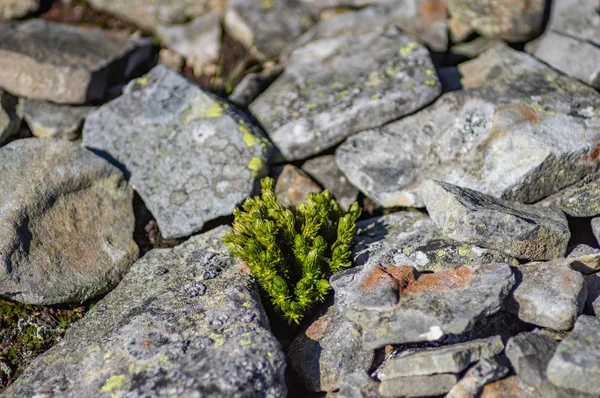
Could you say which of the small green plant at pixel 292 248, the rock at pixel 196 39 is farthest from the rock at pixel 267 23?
the small green plant at pixel 292 248

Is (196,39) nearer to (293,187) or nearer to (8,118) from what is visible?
(8,118)

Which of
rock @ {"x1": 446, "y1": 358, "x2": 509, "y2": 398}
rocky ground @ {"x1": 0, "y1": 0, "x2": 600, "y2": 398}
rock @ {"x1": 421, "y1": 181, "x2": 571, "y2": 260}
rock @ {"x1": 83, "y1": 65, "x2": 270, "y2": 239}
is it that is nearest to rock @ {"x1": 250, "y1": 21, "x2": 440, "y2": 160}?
rocky ground @ {"x1": 0, "y1": 0, "x2": 600, "y2": 398}

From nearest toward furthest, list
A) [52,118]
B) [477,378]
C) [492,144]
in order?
[477,378] < [492,144] < [52,118]

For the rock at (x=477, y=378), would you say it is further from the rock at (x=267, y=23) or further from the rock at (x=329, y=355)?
the rock at (x=267, y=23)

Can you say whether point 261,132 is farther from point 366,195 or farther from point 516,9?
point 516,9

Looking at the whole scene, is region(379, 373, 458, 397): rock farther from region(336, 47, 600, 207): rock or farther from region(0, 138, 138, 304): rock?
region(0, 138, 138, 304): rock

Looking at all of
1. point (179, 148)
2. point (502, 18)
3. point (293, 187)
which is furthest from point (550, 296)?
point (502, 18)
